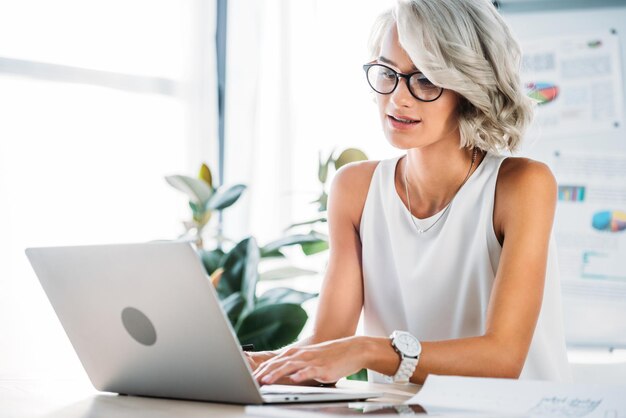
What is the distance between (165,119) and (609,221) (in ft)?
5.44

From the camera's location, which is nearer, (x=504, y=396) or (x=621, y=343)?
(x=504, y=396)

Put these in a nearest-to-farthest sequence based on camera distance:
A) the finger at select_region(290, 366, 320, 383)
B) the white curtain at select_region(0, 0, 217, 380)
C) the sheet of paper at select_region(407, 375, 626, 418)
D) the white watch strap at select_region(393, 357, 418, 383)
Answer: the sheet of paper at select_region(407, 375, 626, 418) < the finger at select_region(290, 366, 320, 383) < the white watch strap at select_region(393, 357, 418, 383) < the white curtain at select_region(0, 0, 217, 380)

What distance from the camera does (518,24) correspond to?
262 cm

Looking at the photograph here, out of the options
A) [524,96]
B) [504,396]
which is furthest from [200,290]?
[524,96]

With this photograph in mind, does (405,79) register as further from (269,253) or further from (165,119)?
(165,119)

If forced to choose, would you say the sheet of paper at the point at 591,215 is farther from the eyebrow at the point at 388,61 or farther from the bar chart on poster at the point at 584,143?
the eyebrow at the point at 388,61

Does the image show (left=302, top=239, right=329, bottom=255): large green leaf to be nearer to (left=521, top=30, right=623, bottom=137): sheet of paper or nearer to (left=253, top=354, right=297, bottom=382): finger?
(left=521, top=30, right=623, bottom=137): sheet of paper

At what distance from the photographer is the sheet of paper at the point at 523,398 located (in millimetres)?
856

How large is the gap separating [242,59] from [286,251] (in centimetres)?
85

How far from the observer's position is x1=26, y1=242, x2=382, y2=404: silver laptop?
0.92 metres

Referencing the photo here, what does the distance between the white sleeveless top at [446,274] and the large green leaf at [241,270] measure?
25.1 inches

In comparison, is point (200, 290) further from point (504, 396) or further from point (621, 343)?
point (621, 343)

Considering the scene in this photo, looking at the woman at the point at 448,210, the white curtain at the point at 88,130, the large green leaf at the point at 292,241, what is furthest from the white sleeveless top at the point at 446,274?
the white curtain at the point at 88,130

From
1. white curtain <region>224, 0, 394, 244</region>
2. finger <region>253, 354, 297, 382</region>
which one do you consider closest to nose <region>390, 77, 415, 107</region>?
finger <region>253, 354, 297, 382</region>
